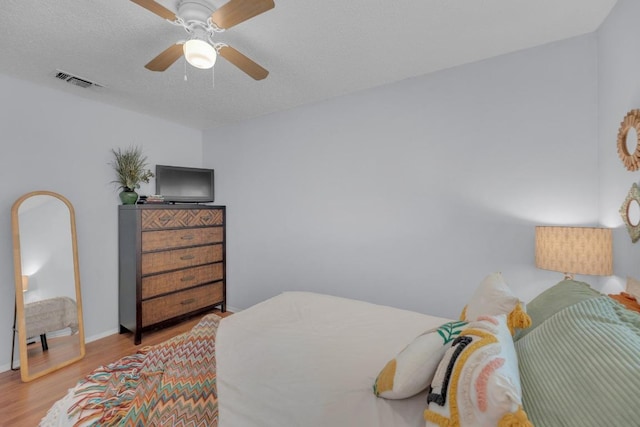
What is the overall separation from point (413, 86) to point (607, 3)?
1.21 metres

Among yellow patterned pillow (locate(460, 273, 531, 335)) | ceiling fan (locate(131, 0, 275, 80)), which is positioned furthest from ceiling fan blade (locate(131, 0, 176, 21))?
yellow patterned pillow (locate(460, 273, 531, 335))

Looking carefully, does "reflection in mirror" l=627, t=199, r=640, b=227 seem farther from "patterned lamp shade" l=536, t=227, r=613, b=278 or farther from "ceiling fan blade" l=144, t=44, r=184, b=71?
"ceiling fan blade" l=144, t=44, r=184, b=71

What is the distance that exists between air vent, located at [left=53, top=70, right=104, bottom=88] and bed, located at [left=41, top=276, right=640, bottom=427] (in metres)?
2.41

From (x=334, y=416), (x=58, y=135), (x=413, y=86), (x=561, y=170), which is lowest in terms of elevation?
(x=334, y=416)

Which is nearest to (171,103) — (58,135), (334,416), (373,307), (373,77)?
(58,135)

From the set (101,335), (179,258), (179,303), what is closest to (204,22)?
(179,258)

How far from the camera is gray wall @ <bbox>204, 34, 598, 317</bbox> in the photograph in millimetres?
1975

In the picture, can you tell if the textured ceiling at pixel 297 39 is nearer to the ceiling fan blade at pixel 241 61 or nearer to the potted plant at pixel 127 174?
the ceiling fan blade at pixel 241 61

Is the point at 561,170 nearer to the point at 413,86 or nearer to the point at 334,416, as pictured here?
the point at 413,86

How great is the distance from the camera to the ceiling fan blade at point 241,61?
1.70 meters

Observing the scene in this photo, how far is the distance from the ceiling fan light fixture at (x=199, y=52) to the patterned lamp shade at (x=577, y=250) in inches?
89.2

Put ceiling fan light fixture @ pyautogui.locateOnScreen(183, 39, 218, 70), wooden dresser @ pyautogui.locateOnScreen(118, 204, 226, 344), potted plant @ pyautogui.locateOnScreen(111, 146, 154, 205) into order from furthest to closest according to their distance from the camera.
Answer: potted plant @ pyautogui.locateOnScreen(111, 146, 154, 205)
wooden dresser @ pyautogui.locateOnScreen(118, 204, 226, 344)
ceiling fan light fixture @ pyautogui.locateOnScreen(183, 39, 218, 70)

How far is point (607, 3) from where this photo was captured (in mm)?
1609

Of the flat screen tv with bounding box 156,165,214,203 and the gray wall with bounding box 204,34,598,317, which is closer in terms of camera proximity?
the gray wall with bounding box 204,34,598,317
